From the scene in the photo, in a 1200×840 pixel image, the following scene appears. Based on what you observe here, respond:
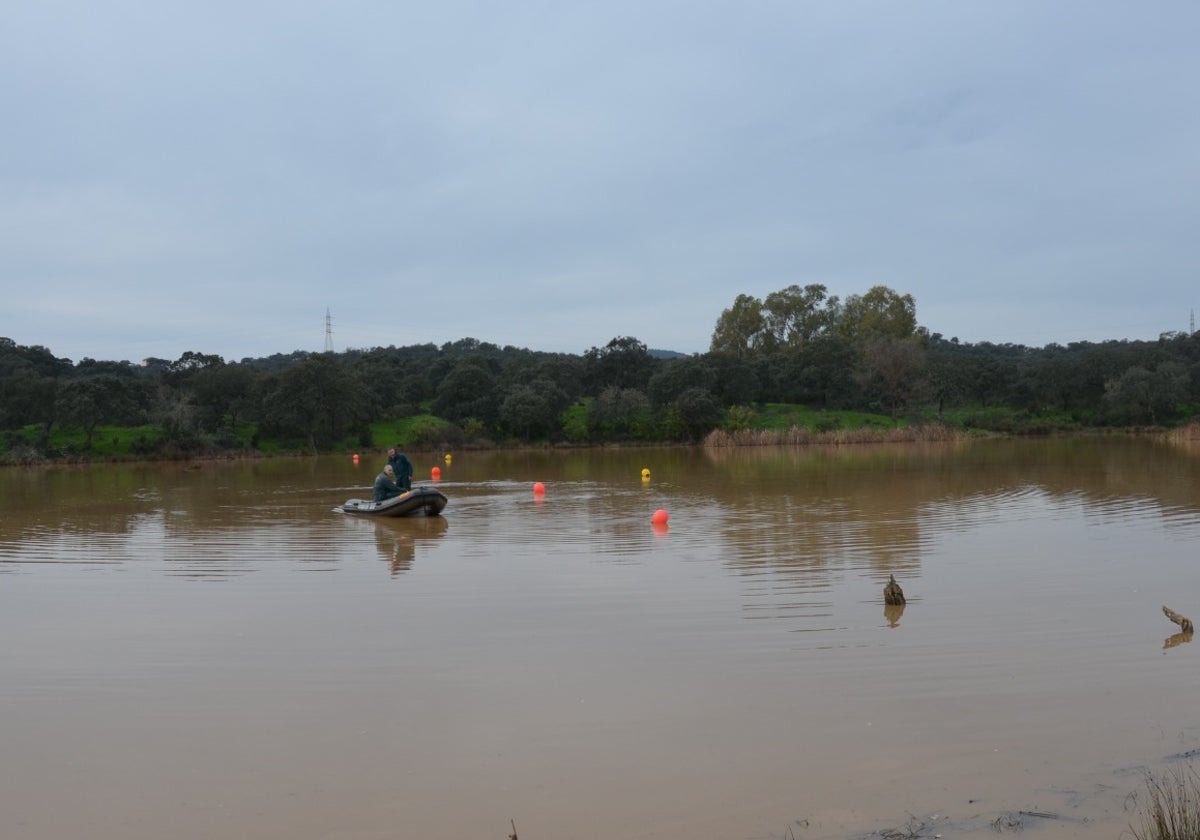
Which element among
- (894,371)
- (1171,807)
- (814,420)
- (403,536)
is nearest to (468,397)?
(814,420)

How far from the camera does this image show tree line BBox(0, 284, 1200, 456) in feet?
186

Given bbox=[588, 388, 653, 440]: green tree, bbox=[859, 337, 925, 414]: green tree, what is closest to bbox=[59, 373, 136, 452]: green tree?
bbox=[588, 388, 653, 440]: green tree

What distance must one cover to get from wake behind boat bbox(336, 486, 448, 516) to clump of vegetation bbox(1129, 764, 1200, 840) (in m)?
16.9

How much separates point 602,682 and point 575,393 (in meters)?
65.6

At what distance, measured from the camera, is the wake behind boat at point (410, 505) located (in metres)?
20.9

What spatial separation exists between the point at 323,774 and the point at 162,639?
4.44m

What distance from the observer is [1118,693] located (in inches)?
284

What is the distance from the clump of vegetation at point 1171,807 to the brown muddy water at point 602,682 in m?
0.15

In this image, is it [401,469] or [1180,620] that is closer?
[1180,620]

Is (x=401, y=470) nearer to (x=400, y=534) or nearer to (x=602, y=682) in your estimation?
(x=400, y=534)

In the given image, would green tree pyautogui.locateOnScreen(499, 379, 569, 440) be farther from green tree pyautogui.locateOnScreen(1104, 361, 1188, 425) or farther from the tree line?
green tree pyautogui.locateOnScreen(1104, 361, 1188, 425)

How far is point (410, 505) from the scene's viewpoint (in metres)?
21.0

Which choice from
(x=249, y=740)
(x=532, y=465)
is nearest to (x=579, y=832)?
(x=249, y=740)

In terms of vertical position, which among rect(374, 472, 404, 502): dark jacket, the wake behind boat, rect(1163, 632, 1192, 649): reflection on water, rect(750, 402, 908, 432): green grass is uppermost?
rect(750, 402, 908, 432): green grass
